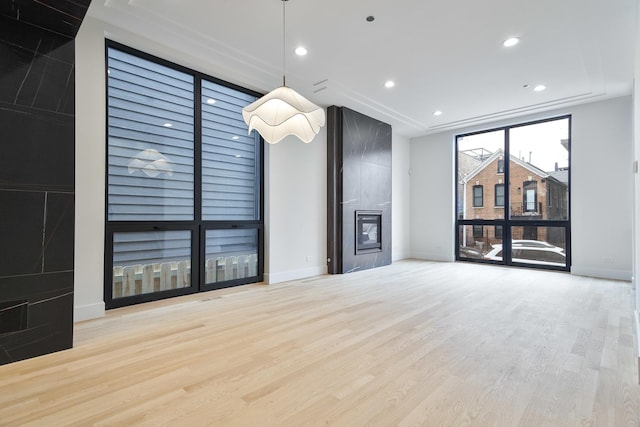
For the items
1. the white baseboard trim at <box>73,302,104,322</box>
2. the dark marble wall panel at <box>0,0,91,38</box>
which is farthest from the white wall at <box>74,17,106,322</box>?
the dark marble wall panel at <box>0,0,91,38</box>

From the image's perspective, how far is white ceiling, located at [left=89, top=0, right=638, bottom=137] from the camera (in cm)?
317

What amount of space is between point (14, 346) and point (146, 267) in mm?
1667

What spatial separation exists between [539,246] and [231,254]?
19.7 feet

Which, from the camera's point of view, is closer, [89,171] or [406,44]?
[89,171]

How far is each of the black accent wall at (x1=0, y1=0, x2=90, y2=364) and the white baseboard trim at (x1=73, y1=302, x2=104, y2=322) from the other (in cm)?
74

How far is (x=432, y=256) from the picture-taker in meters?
7.78

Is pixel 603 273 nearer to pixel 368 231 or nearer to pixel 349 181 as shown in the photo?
pixel 368 231

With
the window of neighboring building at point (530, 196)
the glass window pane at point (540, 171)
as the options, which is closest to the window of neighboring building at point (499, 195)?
the glass window pane at point (540, 171)

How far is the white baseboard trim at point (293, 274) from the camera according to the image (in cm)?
504

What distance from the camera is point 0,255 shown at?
2289 mm

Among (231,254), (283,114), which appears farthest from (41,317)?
(283,114)

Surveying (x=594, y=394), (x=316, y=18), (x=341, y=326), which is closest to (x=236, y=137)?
(x=316, y=18)

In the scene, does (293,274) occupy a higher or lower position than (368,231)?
lower

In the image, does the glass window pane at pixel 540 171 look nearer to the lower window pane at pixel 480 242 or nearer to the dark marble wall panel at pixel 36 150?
the lower window pane at pixel 480 242
